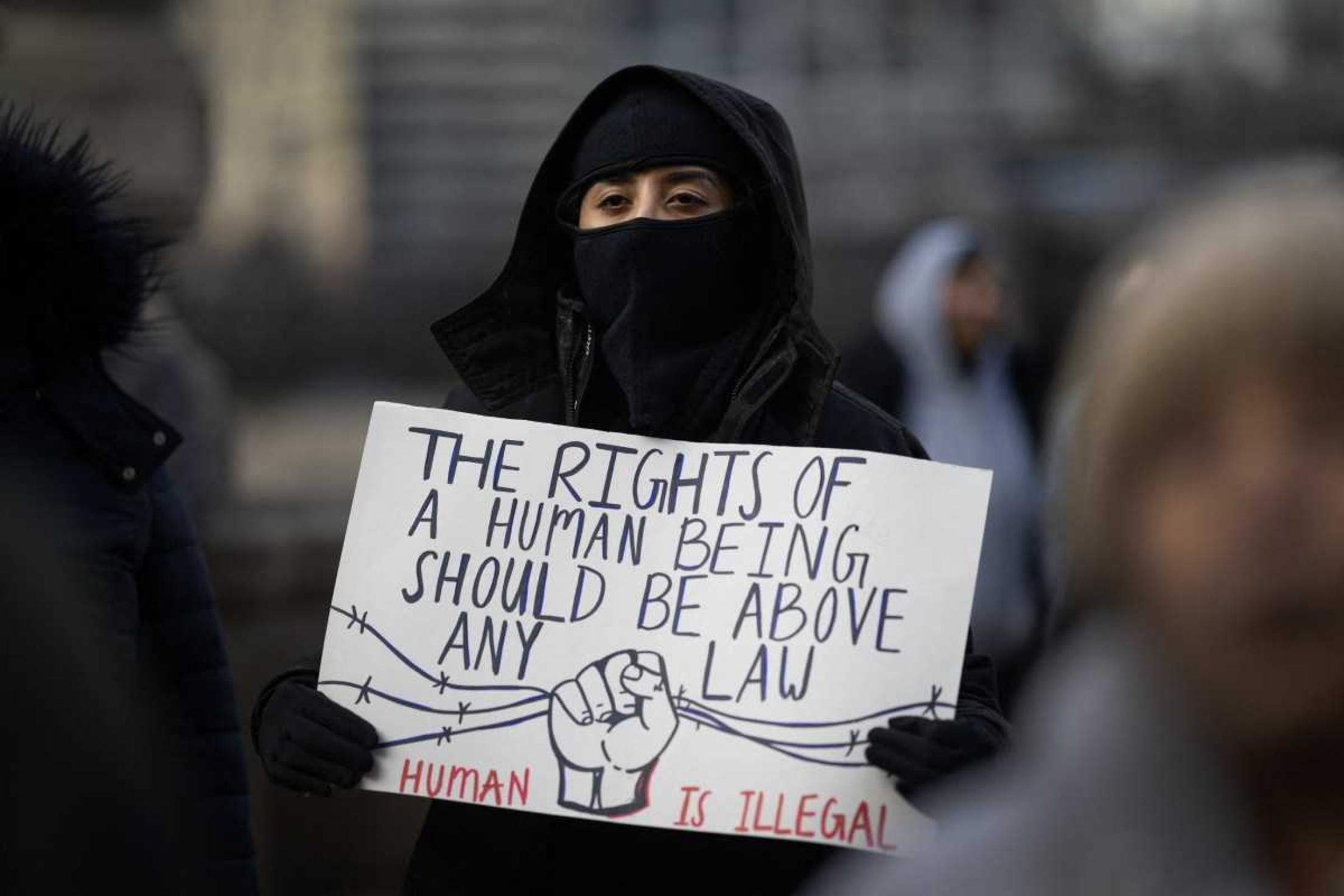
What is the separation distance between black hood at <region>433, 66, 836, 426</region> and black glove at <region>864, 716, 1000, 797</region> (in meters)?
0.47

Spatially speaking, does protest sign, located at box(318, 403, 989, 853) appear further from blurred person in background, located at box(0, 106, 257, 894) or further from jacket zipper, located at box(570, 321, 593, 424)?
blurred person in background, located at box(0, 106, 257, 894)

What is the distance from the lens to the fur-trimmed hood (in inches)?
114

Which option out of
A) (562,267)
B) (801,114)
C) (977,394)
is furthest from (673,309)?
(801,114)

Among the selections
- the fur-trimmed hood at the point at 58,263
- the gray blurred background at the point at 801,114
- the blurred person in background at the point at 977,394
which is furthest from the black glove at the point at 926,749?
the gray blurred background at the point at 801,114

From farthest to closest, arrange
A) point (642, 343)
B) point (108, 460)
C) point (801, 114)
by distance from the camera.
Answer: point (801, 114), point (108, 460), point (642, 343)

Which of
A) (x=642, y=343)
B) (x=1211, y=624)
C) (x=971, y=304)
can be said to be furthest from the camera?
Result: (x=971, y=304)

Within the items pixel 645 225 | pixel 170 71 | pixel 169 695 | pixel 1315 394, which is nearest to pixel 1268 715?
pixel 1315 394

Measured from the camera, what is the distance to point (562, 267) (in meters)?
2.92

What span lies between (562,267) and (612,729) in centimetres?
72

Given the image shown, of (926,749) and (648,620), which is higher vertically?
(648,620)

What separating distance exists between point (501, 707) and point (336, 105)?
2197 cm

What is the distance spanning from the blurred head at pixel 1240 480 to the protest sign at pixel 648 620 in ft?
4.05

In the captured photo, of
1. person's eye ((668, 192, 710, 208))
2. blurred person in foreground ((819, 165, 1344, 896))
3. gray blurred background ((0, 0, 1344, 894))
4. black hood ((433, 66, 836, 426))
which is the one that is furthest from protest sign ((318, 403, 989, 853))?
gray blurred background ((0, 0, 1344, 894))

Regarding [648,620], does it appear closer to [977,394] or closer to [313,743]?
[313,743]
